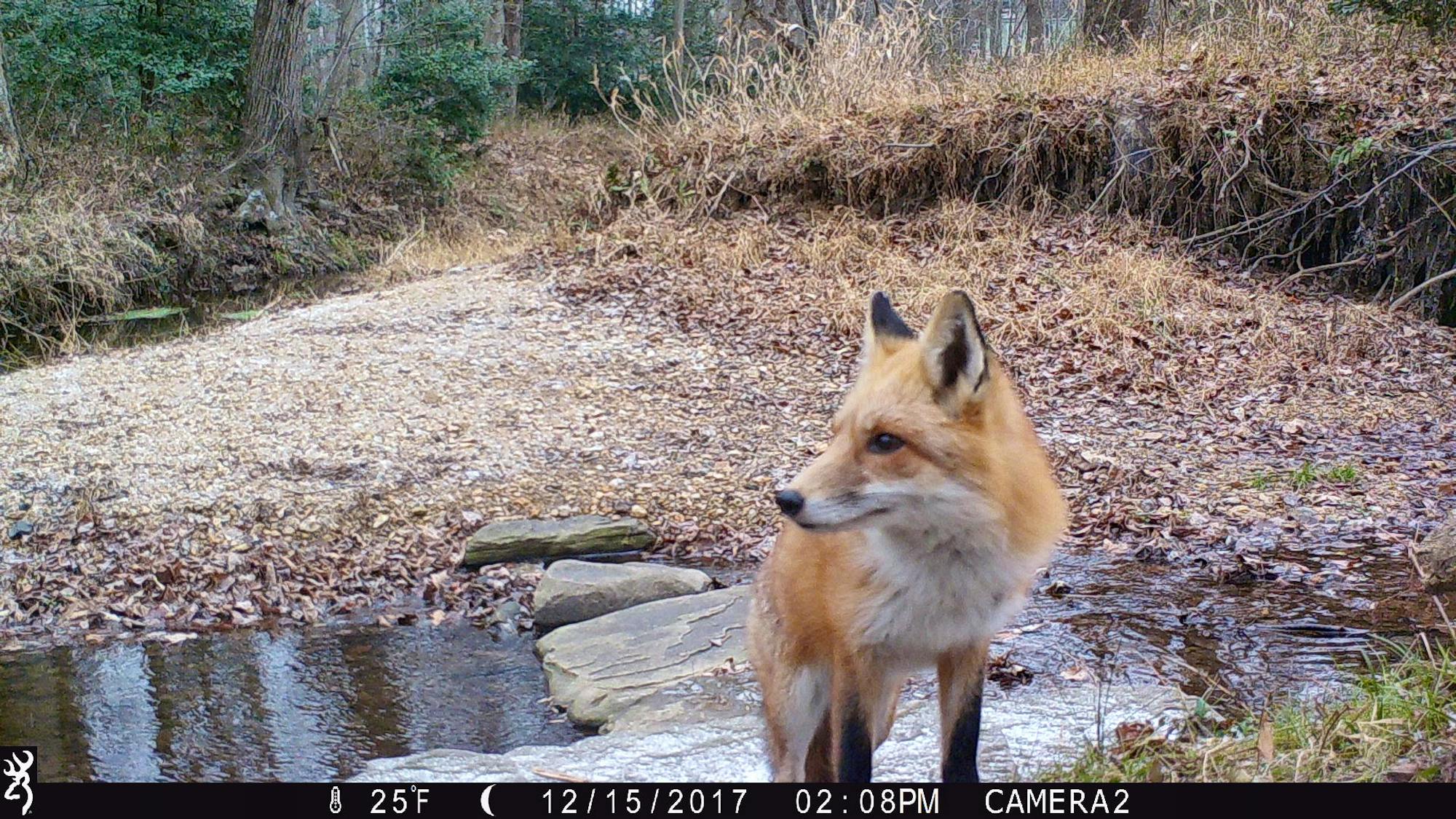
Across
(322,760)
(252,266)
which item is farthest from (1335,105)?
(252,266)

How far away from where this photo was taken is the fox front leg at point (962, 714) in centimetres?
299

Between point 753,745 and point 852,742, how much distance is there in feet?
3.66

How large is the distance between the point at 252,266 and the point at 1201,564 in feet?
43.3

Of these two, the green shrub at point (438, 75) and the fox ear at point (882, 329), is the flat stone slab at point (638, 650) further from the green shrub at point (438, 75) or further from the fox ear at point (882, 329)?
the green shrub at point (438, 75)

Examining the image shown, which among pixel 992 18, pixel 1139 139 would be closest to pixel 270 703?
pixel 1139 139

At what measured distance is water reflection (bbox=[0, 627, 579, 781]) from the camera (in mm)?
4617

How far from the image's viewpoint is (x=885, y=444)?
2703 millimetres

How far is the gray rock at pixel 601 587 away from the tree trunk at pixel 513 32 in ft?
62.1

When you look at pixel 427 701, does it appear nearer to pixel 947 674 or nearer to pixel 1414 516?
pixel 947 674

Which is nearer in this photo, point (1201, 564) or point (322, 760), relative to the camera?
point (322, 760)

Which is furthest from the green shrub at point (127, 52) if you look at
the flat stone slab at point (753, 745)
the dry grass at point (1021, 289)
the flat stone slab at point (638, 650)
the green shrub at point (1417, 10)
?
the flat stone slab at point (753, 745)

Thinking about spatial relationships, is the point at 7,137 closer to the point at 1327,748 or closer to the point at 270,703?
the point at 270,703

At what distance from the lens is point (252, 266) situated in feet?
50.8

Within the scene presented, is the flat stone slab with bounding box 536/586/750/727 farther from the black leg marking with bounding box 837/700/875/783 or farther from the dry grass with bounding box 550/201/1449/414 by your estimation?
the dry grass with bounding box 550/201/1449/414
